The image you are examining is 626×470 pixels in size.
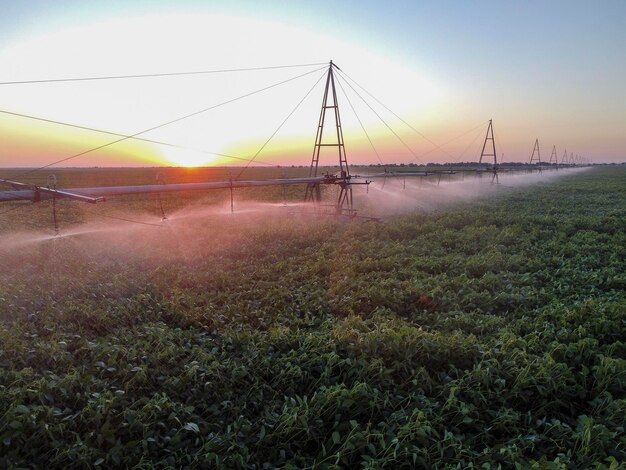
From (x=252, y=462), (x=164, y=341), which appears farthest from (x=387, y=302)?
(x=252, y=462)

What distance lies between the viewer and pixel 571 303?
712 cm

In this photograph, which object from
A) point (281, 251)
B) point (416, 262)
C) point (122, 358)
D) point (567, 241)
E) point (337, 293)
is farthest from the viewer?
point (567, 241)

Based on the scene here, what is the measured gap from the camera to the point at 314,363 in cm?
492

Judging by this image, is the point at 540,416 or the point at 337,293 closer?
the point at 540,416

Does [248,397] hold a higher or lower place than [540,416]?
higher

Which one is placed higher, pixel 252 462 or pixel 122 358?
pixel 122 358

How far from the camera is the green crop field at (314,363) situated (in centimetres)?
362

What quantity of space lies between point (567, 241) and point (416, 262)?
5.63 m

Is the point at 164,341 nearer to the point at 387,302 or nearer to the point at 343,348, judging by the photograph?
the point at 343,348

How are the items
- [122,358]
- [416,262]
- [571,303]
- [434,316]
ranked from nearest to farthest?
[122,358] → [434,316] → [571,303] → [416,262]

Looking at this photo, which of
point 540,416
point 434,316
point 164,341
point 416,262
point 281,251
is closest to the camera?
point 540,416

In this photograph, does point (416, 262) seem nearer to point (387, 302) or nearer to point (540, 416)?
point (387, 302)

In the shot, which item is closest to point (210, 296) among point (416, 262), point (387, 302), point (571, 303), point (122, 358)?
point (122, 358)

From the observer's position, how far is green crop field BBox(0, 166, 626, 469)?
362cm
